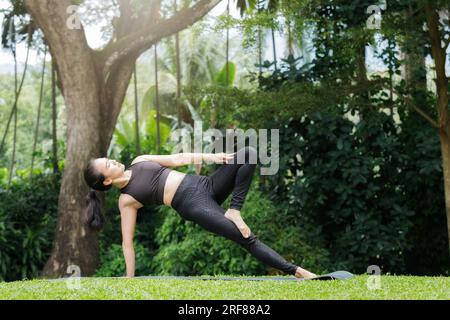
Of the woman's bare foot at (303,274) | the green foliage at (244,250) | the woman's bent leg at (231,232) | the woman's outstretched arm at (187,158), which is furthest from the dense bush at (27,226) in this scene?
the woman's bare foot at (303,274)

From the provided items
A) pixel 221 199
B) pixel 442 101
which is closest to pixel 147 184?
pixel 221 199

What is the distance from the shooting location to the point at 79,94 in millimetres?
8969

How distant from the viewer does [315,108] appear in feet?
26.1

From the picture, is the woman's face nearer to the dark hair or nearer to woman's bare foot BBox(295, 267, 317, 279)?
the dark hair

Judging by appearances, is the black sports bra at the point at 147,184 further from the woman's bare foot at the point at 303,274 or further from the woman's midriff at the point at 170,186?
the woman's bare foot at the point at 303,274

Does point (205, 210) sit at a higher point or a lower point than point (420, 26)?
lower

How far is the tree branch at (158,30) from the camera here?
907 cm

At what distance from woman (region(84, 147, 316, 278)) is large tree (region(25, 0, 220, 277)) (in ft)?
12.6

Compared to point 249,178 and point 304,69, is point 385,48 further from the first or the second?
point 249,178

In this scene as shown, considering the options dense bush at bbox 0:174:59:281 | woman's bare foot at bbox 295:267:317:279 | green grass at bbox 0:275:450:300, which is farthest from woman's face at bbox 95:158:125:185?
dense bush at bbox 0:174:59:281

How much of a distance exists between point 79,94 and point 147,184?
4176 millimetres
